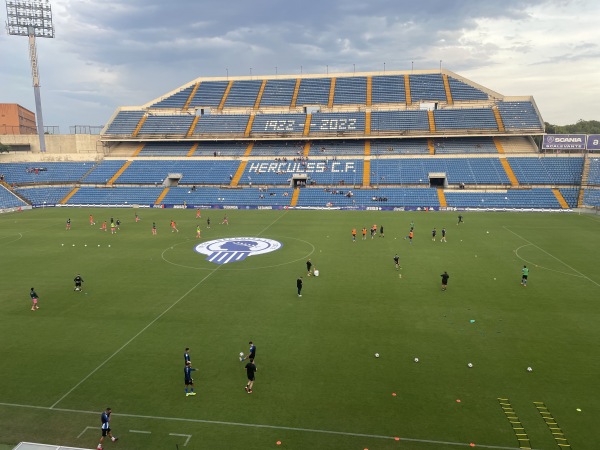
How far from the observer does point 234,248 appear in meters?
32.7

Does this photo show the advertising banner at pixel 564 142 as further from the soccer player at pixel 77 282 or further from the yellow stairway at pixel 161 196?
the soccer player at pixel 77 282

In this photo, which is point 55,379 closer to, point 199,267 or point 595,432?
point 199,267

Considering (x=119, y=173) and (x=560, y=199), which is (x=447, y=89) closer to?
(x=560, y=199)

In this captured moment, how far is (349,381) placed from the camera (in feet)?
44.1

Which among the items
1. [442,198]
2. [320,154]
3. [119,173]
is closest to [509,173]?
[442,198]

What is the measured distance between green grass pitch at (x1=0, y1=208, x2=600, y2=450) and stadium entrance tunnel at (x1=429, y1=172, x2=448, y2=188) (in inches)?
1340

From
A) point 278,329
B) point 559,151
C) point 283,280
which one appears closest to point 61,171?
point 283,280

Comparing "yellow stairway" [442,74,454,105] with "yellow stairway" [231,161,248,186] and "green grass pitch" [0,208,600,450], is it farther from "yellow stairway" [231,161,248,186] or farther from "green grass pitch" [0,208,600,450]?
"green grass pitch" [0,208,600,450]

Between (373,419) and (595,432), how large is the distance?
6116 mm

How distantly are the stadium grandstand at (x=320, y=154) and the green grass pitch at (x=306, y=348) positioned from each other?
31078mm

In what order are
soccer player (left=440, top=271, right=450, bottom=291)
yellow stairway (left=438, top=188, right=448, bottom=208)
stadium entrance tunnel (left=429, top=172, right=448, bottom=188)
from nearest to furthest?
soccer player (left=440, top=271, right=450, bottom=291)
yellow stairway (left=438, top=188, right=448, bottom=208)
stadium entrance tunnel (left=429, top=172, right=448, bottom=188)

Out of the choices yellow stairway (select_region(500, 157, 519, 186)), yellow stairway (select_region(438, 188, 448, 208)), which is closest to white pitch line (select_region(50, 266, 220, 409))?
yellow stairway (select_region(438, 188, 448, 208))

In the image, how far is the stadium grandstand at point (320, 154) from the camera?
60.9 m

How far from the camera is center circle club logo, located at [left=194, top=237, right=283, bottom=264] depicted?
29.8 metres
